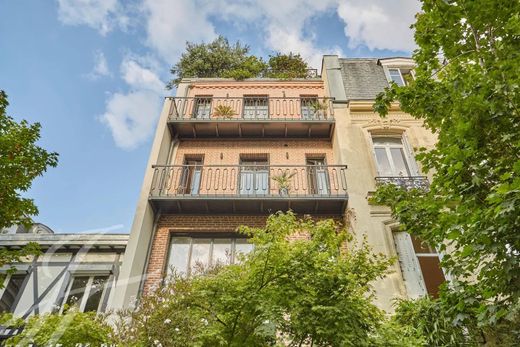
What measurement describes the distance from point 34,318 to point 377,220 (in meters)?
8.16

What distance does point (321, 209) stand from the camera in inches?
372

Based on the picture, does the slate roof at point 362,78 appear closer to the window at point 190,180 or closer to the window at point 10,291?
the window at point 190,180

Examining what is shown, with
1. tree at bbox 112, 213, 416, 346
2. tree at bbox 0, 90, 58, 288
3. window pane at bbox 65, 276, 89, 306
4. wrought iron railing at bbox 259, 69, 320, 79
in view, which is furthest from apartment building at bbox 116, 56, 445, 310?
tree at bbox 112, 213, 416, 346

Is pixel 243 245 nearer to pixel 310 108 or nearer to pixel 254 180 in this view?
pixel 254 180

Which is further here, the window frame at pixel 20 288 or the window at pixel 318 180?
the window at pixel 318 180

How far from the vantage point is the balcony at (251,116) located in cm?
1113

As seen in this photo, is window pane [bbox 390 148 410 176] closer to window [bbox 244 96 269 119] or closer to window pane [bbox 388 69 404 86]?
window pane [bbox 388 69 404 86]

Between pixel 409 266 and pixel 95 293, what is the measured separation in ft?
27.6

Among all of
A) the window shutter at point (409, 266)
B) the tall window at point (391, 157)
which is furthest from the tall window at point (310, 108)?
the window shutter at point (409, 266)

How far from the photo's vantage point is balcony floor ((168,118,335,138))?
1107cm

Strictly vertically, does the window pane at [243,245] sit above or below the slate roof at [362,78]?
below

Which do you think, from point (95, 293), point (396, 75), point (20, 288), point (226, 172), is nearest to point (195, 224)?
point (226, 172)

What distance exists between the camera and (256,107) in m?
12.8

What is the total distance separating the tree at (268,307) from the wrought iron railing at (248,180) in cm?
493
